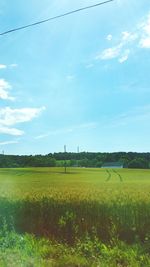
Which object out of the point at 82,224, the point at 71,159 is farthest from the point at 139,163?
the point at 82,224

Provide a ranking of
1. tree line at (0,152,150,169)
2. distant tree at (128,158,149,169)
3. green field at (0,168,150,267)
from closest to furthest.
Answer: green field at (0,168,150,267), distant tree at (128,158,149,169), tree line at (0,152,150,169)

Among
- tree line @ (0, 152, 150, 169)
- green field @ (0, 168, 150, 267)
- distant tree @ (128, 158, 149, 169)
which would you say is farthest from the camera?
tree line @ (0, 152, 150, 169)

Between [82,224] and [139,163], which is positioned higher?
[139,163]

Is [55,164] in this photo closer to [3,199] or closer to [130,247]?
[3,199]

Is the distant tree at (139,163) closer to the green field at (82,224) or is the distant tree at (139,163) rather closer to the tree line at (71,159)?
the tree line at (71,159)

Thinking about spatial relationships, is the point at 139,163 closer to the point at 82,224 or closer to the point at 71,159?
the point at 71,159

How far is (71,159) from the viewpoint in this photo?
63.1 metres

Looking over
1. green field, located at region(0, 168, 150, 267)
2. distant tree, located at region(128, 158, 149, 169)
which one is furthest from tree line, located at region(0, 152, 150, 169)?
green field, located at region(0, 168, 150, 267)

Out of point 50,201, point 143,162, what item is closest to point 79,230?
point 50,201

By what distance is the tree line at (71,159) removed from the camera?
58.0m

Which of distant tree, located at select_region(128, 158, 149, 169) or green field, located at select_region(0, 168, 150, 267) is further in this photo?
distant tree, located at select_region(128, 158, 149, 169)

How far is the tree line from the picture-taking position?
58.0 metres

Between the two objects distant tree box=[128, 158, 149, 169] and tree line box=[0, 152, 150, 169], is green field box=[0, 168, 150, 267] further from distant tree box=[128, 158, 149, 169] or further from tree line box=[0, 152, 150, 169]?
tree line box=[0, 152, 150, 169]

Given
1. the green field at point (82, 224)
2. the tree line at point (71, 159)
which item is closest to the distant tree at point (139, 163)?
the tree line at point (71, 159)
